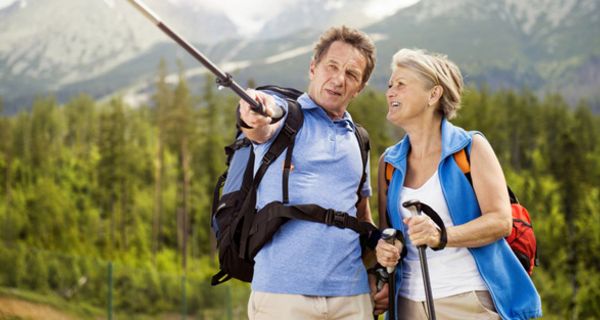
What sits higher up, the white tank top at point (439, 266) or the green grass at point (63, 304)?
the white tank top at point (439, 266)

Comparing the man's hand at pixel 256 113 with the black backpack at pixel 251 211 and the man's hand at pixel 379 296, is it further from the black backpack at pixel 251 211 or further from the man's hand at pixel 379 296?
the man's hand at pixel 379 296

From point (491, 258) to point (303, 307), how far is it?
0.74 metres

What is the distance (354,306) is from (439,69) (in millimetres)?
1028

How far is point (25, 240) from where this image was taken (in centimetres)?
6844

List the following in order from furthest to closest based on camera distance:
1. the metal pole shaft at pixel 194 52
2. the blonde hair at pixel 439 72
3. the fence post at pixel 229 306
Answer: the fence post at pixel 229 306, the blonde hair at pixel 439 72, the metal pole shaft at pixel 194 52

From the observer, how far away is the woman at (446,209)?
302cm

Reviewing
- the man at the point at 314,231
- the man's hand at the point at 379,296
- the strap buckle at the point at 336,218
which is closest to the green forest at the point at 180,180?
the man's hand at the point at 379,296

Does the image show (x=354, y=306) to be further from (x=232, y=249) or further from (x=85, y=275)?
(x=85, y=275)

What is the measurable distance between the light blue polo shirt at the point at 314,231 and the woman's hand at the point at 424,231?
0.30m

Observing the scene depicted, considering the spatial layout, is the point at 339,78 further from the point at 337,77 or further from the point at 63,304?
the point at 63,304

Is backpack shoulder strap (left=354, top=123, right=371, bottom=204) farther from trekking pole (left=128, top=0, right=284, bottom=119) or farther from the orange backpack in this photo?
trekking pole (left=128, top=0, right=284, bottom=119)

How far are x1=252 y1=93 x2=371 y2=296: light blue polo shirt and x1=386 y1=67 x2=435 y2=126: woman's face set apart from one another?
259 millimetres

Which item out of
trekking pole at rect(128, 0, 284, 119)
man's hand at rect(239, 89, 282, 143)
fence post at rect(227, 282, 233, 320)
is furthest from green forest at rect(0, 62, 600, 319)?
trekking pole at rect(128, 0, 284, 119)

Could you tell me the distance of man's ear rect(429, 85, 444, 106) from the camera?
10.8 feet
